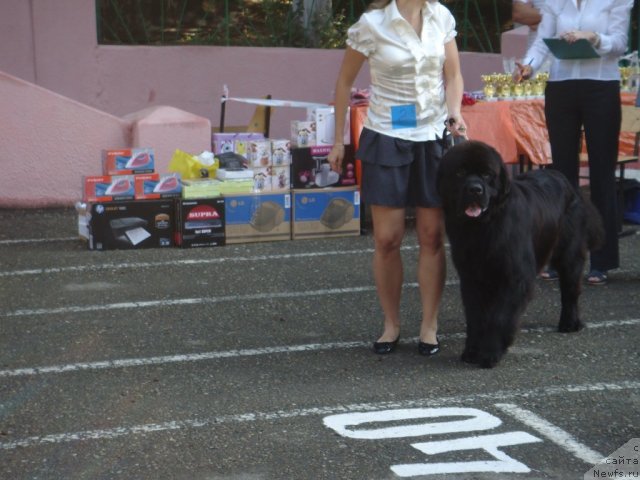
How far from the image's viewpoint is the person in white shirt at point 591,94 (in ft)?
23.3

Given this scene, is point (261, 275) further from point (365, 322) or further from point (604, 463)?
point (604, 463)

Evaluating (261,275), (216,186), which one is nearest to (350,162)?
(216,186)

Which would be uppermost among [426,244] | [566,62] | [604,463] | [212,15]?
[212,15]

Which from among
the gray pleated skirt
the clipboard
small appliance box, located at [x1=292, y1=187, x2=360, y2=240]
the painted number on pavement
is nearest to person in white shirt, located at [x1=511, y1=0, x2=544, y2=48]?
the clipboard

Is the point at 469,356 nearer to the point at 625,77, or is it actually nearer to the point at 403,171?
the point at 403,171

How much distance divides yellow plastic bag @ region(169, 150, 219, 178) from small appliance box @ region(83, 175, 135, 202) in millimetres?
524

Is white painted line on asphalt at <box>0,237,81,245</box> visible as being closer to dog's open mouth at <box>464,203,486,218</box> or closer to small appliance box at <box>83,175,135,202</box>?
small appliance box at <box>83,175,135,202</box>

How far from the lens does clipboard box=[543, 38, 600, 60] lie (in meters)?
6.97

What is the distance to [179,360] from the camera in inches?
230

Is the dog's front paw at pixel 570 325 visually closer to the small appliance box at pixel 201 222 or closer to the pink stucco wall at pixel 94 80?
the small appliance box at pixel 201 222

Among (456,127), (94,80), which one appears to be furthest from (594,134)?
(94,80)

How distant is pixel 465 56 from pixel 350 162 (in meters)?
3.65

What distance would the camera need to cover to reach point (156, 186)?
876 centimetres

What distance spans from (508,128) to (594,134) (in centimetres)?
229
